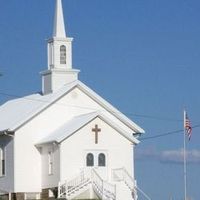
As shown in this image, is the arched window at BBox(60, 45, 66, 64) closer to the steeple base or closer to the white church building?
the white church building

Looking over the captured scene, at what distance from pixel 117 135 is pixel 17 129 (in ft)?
19.8

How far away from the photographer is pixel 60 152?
68000mm

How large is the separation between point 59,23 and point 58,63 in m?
2.88

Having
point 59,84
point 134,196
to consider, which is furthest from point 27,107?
point 134,196

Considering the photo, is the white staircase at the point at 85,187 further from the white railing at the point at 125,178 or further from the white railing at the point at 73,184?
the white railing at the point at 125,178

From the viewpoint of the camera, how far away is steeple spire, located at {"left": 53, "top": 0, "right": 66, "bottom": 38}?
7362 centimetres

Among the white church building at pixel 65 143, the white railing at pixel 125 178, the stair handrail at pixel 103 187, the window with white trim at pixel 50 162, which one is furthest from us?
the window with white trim at pixel 50 162

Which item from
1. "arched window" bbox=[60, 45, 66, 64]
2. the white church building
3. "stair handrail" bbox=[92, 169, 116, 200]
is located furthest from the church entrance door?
"arched window" bbox=[60, 45, 66, 64]

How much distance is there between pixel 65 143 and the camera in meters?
68.2

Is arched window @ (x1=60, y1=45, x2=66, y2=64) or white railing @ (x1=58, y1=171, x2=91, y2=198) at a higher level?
arched window @ (x1=60, y1=45, x2=66, y2=64)

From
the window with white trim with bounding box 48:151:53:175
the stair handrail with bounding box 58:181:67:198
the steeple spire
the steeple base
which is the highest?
the steeple spire

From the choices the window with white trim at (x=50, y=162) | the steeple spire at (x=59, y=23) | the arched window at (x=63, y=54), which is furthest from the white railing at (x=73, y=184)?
the steeple spire at (x=59, y=23)

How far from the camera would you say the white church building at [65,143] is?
2680 inches

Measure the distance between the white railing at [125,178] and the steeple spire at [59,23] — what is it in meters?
9.78
